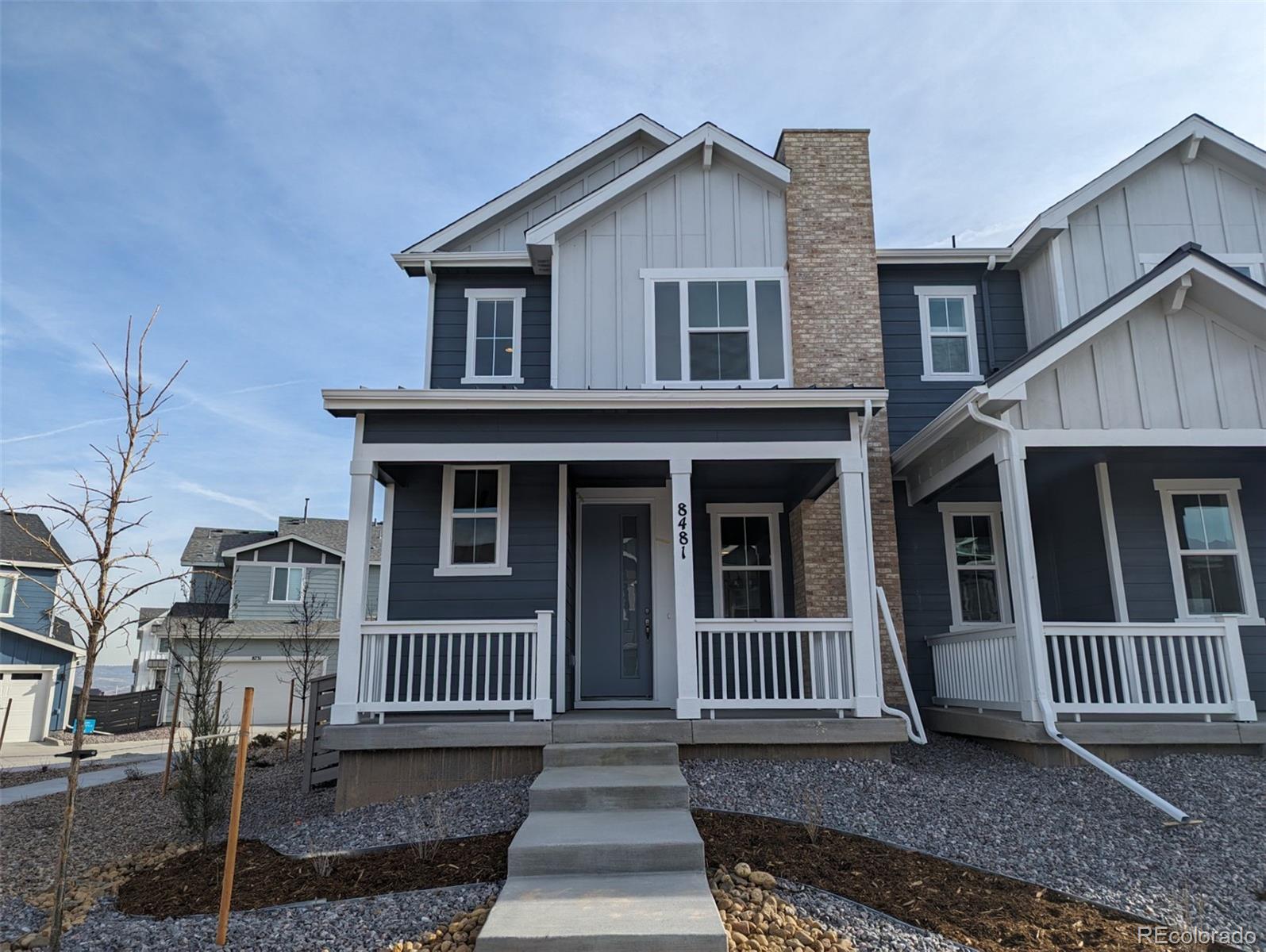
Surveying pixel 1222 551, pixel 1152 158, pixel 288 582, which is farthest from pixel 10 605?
pixel 1152 158

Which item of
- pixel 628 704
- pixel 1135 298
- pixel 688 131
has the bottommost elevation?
pixel 628 704

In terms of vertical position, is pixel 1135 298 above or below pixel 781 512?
above

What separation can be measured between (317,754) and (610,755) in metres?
4.16

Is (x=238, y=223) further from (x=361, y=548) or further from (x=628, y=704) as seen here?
(x=628, y=704)

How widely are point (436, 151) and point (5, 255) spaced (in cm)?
614

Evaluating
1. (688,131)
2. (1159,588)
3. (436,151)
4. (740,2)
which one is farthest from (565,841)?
(436,151)

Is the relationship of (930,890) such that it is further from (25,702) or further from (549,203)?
(25,702)

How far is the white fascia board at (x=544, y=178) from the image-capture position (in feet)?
37.3

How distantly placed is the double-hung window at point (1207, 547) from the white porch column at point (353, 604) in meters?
9.07

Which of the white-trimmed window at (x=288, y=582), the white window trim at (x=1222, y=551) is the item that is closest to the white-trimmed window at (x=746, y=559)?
the white window trim at (x=1222, y=551)

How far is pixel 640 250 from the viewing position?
33.9 feet

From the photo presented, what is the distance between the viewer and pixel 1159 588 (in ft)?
30.6

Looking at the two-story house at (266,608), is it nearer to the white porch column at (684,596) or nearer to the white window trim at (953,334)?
the white porch column at (684,596)

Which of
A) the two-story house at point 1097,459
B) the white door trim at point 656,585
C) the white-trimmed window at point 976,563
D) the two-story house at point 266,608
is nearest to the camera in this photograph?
the two-story house at point 1097,459
